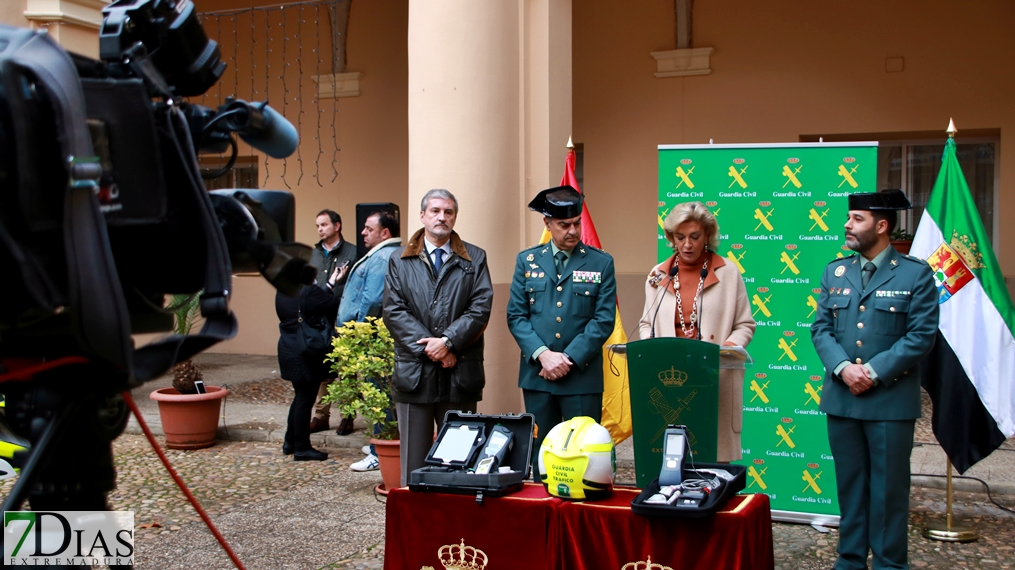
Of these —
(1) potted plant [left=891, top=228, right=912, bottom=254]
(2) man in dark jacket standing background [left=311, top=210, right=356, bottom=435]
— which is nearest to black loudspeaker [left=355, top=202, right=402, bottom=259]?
(2) man in dark jacket standing background [left=311, top=210, right=356, bottom=435]

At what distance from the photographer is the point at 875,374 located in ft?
13.3

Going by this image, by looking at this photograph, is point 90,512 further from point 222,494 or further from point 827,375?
point 222,494

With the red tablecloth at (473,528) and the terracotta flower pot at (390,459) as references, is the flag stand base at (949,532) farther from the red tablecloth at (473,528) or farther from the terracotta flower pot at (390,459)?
the terracotta flower pot at (390,459)

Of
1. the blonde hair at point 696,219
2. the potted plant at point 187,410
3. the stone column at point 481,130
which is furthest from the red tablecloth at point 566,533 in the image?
the potted plant at point 187,410

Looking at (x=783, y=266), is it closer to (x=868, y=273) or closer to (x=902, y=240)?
(x=868, y=273)

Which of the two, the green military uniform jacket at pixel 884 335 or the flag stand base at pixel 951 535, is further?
the flag stand base at pixel 951 535

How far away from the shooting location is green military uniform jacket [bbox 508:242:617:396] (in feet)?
15.5

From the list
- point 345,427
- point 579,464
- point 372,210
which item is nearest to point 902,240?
point 372,210

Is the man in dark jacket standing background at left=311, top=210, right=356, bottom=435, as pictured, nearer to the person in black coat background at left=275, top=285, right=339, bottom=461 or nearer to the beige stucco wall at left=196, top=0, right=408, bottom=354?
the person in black coat background at left=275, top=285, right=339, bottom=461

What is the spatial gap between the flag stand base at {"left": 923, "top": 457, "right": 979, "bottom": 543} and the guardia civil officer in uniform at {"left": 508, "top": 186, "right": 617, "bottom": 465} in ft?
5.93

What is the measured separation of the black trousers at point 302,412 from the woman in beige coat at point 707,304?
9.40ft

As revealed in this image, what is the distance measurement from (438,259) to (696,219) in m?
1.47

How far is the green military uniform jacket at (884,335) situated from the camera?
4.06 metres

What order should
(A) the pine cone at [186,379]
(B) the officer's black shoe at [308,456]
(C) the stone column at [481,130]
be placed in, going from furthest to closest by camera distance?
1. (A) the pine cone at [186,379]
2. (B) the officer's black shoe at [308,456]
3. (C) the stone column at [481,130]
